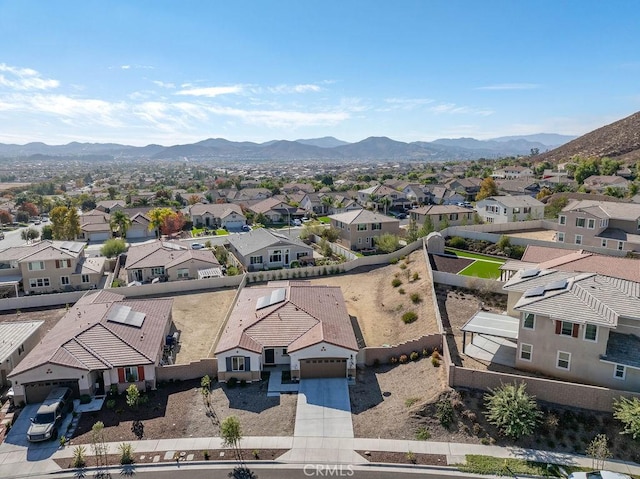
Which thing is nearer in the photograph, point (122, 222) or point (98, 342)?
point (98, 342)

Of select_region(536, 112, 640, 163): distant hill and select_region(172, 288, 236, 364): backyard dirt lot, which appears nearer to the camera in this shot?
select_region(172, 288, 236, 364): backyard dirt lot

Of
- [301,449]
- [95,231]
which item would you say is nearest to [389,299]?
[301,449]

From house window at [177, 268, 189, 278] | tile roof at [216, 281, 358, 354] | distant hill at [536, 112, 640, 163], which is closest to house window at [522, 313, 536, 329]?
tile roof at [216, 281, 358, 354]

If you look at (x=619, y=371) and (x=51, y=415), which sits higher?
(x=619, y=371)

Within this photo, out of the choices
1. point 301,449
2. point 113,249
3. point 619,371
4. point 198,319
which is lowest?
point 301,449

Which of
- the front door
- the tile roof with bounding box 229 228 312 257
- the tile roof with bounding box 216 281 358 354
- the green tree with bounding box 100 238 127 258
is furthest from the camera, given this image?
the green tree with bounding box 100 238 127 258

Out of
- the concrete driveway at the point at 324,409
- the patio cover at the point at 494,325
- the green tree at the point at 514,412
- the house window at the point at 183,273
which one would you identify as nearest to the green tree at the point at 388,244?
the house window at the point at 183,273

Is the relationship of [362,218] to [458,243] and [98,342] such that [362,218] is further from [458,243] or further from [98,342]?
[98,342]

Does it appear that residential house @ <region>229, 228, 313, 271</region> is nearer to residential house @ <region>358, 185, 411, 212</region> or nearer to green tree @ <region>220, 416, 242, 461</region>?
green tree @ <region>220, 416, 242, 461</region>
